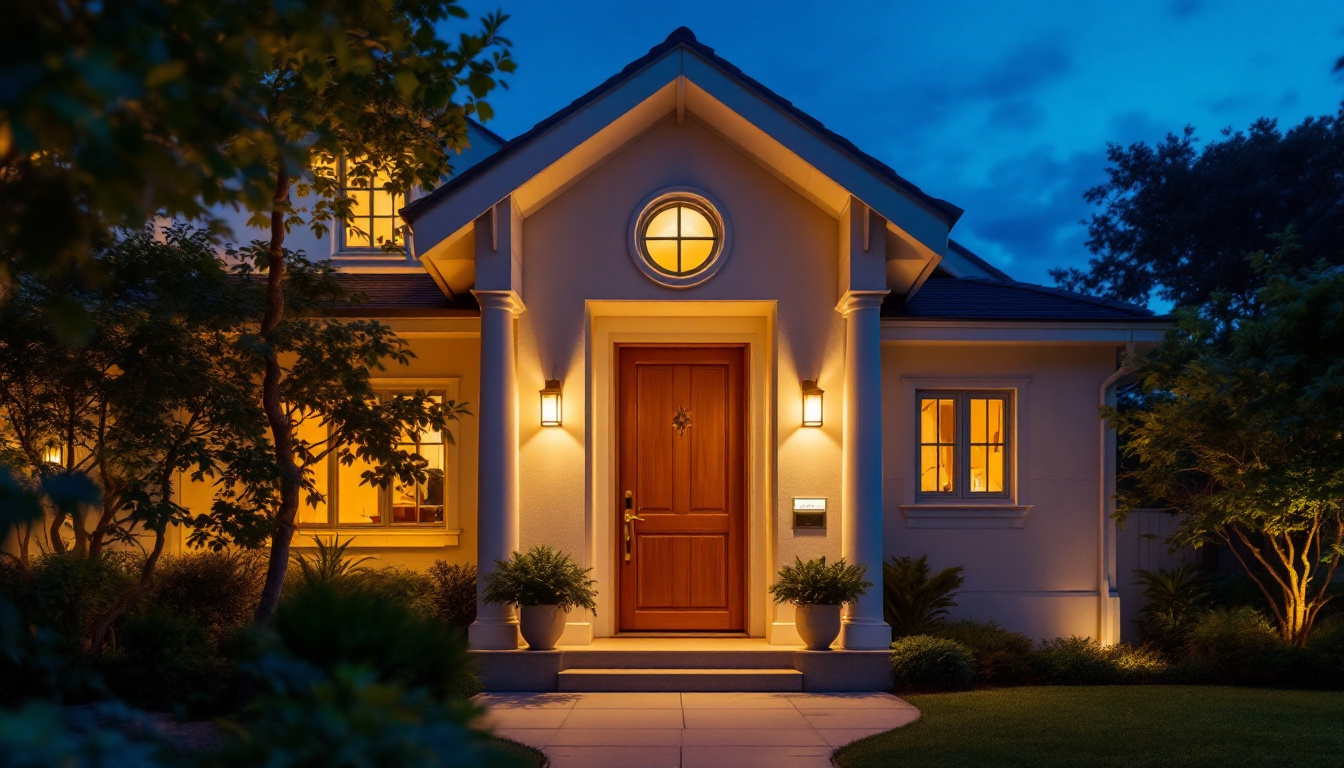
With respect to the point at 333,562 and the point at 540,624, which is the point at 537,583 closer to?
the point at 540,624

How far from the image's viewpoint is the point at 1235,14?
3381 inches

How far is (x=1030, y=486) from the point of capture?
30.8 ft

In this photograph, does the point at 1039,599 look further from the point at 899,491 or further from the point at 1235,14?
the point at 1235,14

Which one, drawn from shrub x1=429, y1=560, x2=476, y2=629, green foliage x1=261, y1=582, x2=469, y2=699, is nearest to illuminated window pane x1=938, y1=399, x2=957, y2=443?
shrub x1=429, y1=560, x2=476, y2=629

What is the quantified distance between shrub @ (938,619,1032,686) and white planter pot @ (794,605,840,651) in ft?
3.90

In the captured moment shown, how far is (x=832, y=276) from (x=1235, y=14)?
3879 inches

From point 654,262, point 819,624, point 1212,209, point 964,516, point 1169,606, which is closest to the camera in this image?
point 819,624

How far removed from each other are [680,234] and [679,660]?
3.74m

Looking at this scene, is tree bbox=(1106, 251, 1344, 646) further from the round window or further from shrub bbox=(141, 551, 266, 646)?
shrub bbox=(141, 551, 266, 646)

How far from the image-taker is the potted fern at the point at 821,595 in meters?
7.62

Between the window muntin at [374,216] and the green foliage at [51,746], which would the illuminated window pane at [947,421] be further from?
the green foliage at [51,746]

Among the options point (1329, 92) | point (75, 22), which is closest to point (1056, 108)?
point (1329, 92)

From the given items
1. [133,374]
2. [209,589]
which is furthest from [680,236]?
[209,589]

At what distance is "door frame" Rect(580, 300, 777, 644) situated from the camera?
845 cm
